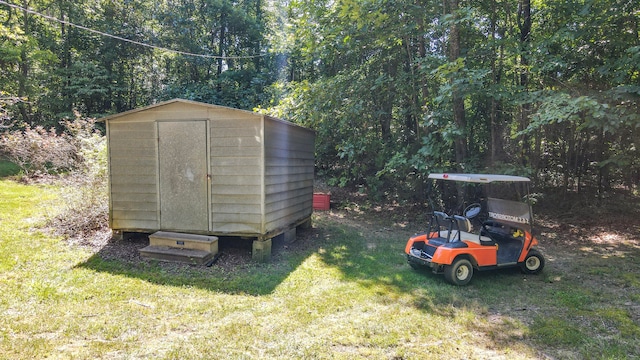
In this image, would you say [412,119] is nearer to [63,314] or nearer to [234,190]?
[234,190]

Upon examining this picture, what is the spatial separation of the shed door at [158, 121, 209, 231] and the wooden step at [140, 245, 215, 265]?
39 cm

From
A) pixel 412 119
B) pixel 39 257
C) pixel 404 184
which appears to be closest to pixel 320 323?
pixel 39 257

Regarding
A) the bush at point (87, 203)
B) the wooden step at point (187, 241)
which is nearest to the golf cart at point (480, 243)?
the wooden step at point (187, 241)

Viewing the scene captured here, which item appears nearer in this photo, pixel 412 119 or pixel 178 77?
pixel 412 119

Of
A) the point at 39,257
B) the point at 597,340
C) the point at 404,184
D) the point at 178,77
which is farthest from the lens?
the point at 178,77

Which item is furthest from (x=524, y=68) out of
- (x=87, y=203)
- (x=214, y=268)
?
(x=87, y=203)

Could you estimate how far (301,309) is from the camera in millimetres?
3510

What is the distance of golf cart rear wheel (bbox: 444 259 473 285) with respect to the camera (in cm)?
421

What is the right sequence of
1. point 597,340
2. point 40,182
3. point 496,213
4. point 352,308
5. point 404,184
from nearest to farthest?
point 597,340 < point 352,308 < point 496,213 < point 404,184 < point 40,182

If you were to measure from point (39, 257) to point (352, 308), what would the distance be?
13.9ft

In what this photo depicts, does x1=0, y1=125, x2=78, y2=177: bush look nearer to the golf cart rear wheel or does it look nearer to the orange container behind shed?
the orange container behind shed

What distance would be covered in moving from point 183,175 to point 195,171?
0.21 meters

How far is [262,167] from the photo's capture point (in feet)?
15.9

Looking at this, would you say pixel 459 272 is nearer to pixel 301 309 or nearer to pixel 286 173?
pixel 301 309
